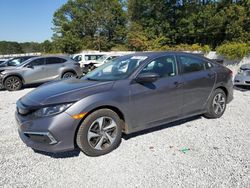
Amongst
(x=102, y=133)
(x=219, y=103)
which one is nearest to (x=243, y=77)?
(x=219, y=103)

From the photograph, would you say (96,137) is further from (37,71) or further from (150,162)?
(37,71)

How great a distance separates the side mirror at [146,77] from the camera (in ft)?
10.4

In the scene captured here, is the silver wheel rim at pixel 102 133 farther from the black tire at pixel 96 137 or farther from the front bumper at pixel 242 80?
the front bumper at pixel 242 80

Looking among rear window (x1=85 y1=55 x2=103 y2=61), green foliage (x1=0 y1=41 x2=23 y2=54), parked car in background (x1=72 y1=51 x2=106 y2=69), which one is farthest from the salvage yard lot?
green foliage (x1=0 y1=41 x2=23 y2=54)

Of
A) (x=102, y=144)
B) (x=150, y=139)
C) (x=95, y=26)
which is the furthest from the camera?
(x=95, y=26)

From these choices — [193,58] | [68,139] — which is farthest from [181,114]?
[68,139]

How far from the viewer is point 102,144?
3051mm

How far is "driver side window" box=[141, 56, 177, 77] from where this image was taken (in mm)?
3493

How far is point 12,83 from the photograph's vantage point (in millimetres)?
8539

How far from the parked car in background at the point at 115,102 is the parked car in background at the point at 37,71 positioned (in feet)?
18.4

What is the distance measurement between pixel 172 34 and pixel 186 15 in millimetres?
3407

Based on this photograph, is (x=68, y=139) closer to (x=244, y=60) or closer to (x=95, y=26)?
(x=244, y=60)

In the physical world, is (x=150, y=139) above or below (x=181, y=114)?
below

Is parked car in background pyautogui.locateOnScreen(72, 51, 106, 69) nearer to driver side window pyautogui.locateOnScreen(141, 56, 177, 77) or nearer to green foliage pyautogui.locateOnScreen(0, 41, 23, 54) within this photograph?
driver side window pyautogui.locateOnScreen(141, 56, 177, 77)
